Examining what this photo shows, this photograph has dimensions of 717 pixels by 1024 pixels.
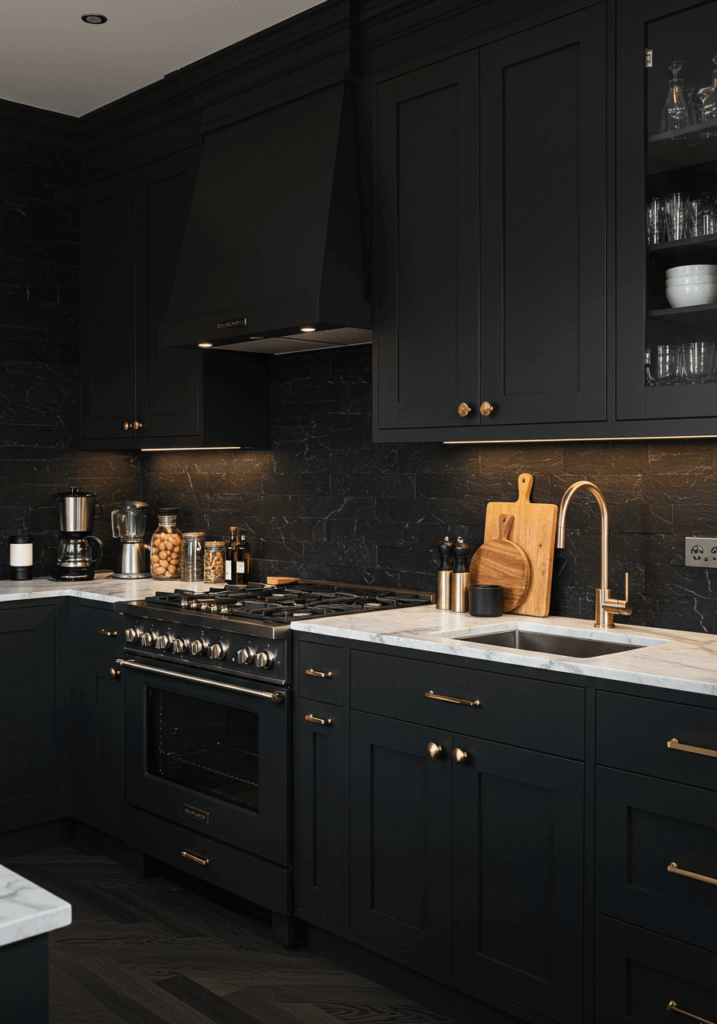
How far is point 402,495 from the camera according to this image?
3.38m

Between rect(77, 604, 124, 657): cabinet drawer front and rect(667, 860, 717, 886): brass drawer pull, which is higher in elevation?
rect(77, 604, 124, 657): cabinet drawer front

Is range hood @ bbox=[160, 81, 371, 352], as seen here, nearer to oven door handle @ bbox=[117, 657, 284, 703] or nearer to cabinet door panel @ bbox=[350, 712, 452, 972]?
oven door handle @ bbox=[117, 657, 284, 703]

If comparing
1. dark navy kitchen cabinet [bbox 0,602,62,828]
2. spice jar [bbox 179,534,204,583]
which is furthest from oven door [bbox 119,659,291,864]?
spice jar [bbox 179,534,204,583]

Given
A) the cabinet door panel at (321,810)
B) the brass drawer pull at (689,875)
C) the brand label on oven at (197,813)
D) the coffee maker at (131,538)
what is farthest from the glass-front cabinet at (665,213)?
the coffee maker at (131,538)

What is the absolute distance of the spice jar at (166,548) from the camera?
415 centimetres

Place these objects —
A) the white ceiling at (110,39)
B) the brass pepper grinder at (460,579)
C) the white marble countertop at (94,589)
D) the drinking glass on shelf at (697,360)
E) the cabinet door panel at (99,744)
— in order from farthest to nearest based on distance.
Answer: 1. the white marble countertop at (94,589)
2. the cabinet door panel at (99,744)
3. the white ceiling at (110,39)
4. the brass pepper grinder at (460,579)
5. the drinking glass on shelf at (697,360)

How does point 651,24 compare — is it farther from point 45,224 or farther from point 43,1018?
point 45,224

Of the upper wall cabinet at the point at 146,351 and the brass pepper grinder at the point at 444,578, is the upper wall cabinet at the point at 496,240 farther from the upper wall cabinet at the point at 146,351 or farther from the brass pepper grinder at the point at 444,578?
the upper wall cabinet at the point at 146,351

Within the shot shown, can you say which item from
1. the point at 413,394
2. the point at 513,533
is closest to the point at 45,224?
the point at 413,394

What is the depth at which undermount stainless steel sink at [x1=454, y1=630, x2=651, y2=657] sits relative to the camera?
8.41 feet

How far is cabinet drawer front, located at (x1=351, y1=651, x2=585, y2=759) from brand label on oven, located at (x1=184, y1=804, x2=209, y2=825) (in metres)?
0.77

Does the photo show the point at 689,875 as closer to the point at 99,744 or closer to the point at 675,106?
the point at 675,106

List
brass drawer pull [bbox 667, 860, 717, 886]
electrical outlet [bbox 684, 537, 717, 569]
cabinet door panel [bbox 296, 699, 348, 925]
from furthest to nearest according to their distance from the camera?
cabinet door panel [bbox 296, 699, 348, 925] < electrical outlet [bbox 684, 537, 717, 569] < brass drawer pull [bbox 667, 860, 717, 886]

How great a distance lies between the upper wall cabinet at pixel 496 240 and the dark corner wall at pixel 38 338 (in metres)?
1.92
